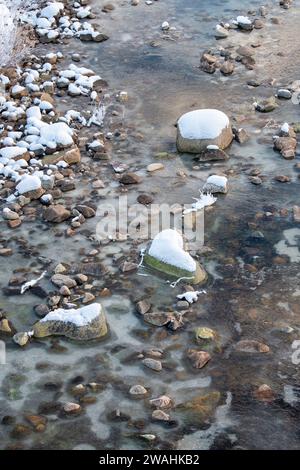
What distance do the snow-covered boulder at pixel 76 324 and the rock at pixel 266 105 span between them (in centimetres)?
409

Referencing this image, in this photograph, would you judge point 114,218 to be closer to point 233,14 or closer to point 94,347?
point 94,347

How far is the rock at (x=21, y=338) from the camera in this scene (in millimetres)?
5605

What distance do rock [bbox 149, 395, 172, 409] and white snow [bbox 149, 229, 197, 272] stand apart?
54.7 inches

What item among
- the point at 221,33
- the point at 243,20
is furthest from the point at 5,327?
the point at 243,20

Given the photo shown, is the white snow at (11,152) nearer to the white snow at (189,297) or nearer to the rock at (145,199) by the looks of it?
the rock at (145,199)

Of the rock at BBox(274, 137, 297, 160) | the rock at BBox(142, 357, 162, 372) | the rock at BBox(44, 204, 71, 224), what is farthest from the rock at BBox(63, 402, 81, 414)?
the rock at BBox(274, 137, 297, 160)

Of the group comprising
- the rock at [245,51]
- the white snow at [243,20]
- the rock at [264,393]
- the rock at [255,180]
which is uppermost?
the white snow at [243,20]

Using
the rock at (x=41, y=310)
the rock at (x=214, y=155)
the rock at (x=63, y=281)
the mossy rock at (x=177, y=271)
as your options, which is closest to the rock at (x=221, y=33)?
the rock at (x=214, y=155)

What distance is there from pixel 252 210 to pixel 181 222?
2.33ft

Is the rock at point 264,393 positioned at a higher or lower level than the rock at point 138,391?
higher

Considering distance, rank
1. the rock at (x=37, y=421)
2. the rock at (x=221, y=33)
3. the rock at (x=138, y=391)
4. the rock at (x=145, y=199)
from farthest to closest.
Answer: the rock at (x=221, y=33), the rock at (x=145, y=199), the rock at (x=138, y=391), the rock at (x=37, y=421)

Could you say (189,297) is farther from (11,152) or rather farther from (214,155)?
(11,152)
